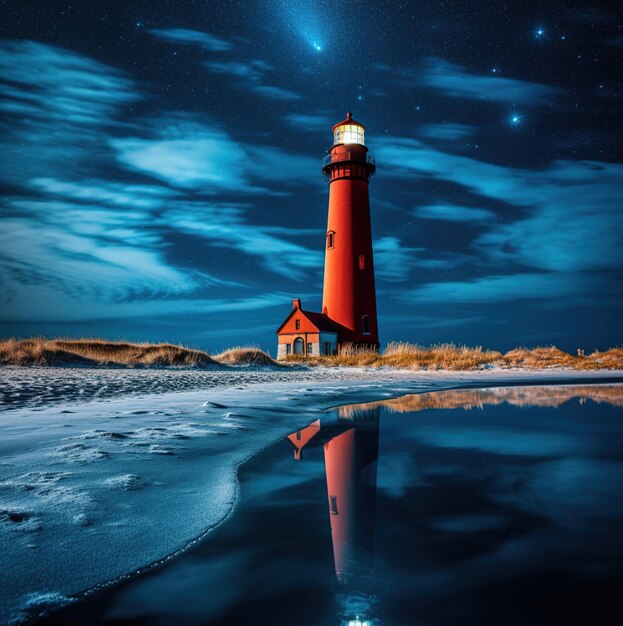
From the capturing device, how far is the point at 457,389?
9.36 meters

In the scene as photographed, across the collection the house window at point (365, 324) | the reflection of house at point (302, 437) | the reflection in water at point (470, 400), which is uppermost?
Result: the house window at point (365, 324)

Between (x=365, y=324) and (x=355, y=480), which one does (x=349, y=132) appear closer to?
(x=365, y=324)

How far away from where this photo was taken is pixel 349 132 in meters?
29.5

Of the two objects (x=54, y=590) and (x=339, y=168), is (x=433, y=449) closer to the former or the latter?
(x=54, y=590)

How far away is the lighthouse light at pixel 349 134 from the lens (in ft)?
96.1

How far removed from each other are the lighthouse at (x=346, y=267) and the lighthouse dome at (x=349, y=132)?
30 centimetres

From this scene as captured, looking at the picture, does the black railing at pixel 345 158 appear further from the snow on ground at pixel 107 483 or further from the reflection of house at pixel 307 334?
the snow on ground at pixel 107 483

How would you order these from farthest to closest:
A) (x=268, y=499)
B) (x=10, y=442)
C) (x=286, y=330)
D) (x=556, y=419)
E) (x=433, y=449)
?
1. (x=286, y=330)
2. (x=556, y=419)
3. (x=433, y=449)
4. (x=10, y=442)
5. (x=268, y=499)

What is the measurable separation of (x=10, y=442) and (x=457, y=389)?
7.90 m

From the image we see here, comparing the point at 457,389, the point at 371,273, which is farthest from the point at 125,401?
the point at 371,273

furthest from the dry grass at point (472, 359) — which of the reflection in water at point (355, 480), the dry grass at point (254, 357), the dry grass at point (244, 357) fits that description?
the reflection in water at point (355, 480)

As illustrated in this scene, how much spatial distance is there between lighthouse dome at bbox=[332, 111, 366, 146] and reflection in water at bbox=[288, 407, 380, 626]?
1077 inches

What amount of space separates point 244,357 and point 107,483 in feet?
54.9

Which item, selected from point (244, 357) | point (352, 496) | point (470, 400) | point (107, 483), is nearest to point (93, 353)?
point (244, 357)
